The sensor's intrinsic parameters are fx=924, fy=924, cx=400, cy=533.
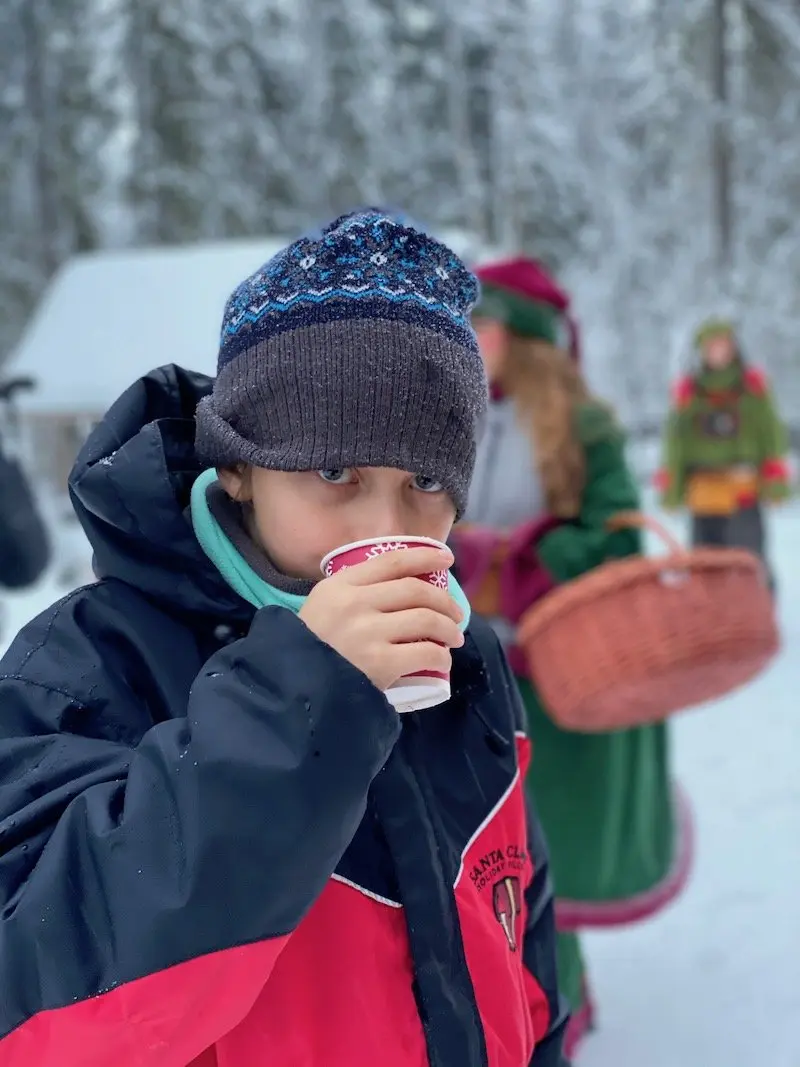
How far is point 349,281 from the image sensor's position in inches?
41.8

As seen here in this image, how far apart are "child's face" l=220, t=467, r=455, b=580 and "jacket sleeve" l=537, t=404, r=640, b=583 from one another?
1681mm

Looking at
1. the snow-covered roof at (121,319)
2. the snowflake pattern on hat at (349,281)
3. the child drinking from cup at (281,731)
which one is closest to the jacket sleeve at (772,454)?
the snow-covered roof at (121,319)

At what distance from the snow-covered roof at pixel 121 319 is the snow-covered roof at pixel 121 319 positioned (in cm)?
1

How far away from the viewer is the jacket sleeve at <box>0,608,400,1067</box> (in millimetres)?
790

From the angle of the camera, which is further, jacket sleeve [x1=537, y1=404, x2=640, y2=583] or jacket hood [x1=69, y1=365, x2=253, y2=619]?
jacket sleeve [x1=537, y1=404, x2=640, y2=583]

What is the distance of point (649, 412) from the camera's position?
2241cm

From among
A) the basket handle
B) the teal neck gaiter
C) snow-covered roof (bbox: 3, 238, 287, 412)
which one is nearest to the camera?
the teal neck gaiter

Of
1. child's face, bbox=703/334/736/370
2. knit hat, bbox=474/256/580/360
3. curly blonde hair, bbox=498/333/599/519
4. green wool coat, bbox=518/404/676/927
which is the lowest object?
green wool coat, bbox=518/404/676/927

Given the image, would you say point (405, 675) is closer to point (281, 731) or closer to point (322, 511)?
point (281, 731)

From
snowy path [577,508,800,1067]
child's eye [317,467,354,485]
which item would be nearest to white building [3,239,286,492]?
snowy path [577,508,800,1067]

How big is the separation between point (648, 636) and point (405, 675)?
56.0 inches

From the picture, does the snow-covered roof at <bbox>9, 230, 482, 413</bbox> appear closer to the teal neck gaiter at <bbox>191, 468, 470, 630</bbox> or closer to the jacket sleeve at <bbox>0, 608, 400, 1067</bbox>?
the teal neck gaiter at <bbox>191, 468, 470, 630</bbox>

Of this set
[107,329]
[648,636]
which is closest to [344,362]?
[648,636]

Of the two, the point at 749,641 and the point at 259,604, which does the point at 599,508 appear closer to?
the point at 749,641
